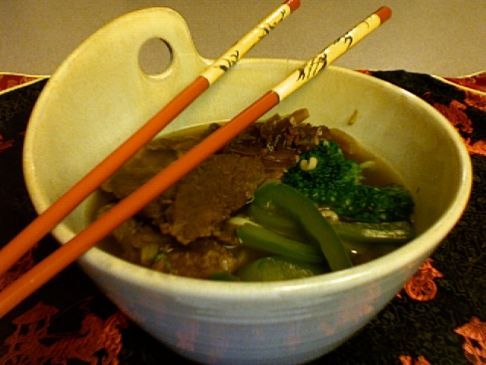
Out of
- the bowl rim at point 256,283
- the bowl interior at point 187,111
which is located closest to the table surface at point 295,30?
the bowl interior at point 187,111

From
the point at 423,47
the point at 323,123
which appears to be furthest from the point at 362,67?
the point at 323,123

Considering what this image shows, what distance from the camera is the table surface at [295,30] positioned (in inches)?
77.2

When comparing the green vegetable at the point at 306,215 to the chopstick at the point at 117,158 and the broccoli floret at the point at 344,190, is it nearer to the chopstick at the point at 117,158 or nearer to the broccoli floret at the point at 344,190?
the broccoli floret at the point at 344,190

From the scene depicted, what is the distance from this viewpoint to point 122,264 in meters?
0.56

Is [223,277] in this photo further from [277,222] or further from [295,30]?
[295,30]

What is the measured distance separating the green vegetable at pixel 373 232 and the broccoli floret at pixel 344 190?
0.03 metres

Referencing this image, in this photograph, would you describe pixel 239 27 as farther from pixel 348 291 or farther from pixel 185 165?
pixel 348 291

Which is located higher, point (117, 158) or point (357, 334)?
point (117, 158)

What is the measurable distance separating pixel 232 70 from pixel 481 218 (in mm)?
539

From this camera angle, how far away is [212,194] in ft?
2.86

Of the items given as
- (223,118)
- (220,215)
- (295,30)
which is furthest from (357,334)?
(295,30)

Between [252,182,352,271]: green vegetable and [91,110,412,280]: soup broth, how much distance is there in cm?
2

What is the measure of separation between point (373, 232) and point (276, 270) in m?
0.17

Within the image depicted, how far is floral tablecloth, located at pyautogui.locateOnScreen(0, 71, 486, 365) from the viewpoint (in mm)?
782
